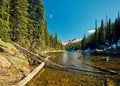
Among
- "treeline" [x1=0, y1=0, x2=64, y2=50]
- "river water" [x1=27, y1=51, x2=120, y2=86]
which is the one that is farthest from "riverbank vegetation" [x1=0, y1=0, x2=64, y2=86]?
"river water" [x1=27, y1=51, x2=120, y2=86]

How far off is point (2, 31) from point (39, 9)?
30.1m

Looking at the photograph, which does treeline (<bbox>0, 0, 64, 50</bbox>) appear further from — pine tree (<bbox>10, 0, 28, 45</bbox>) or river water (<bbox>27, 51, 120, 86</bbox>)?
river water (<bbox>27, 51, 120, 86</bbox>)

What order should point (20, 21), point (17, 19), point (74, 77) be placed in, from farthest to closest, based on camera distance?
point (20, 21) < point (17, 19) < point (74, 77)

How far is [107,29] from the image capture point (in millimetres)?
86750

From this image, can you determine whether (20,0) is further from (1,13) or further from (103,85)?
(103,85)

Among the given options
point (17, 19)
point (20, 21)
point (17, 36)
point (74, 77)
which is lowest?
point (74, 77)

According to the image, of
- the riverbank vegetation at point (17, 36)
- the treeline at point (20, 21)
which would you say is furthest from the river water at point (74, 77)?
the treeline at point (20, 21)

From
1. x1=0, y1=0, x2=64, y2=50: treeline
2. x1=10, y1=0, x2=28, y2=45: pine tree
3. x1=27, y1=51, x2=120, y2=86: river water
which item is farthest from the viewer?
x1=10, y1=0, x2=28, y2=45: pine tree

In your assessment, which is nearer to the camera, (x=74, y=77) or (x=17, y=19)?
(x=74, y=77)

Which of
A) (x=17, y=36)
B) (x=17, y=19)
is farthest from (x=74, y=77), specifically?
(x=17, y=19)

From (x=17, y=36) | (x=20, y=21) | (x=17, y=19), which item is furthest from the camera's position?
(x=20, y=21)

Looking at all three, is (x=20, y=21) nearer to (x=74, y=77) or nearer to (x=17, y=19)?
(x=17, y=19)

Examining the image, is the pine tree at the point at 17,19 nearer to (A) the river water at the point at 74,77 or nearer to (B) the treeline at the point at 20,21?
(B) the treeline at the point at 20,21

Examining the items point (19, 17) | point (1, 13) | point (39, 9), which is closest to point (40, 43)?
point (39, 9)
